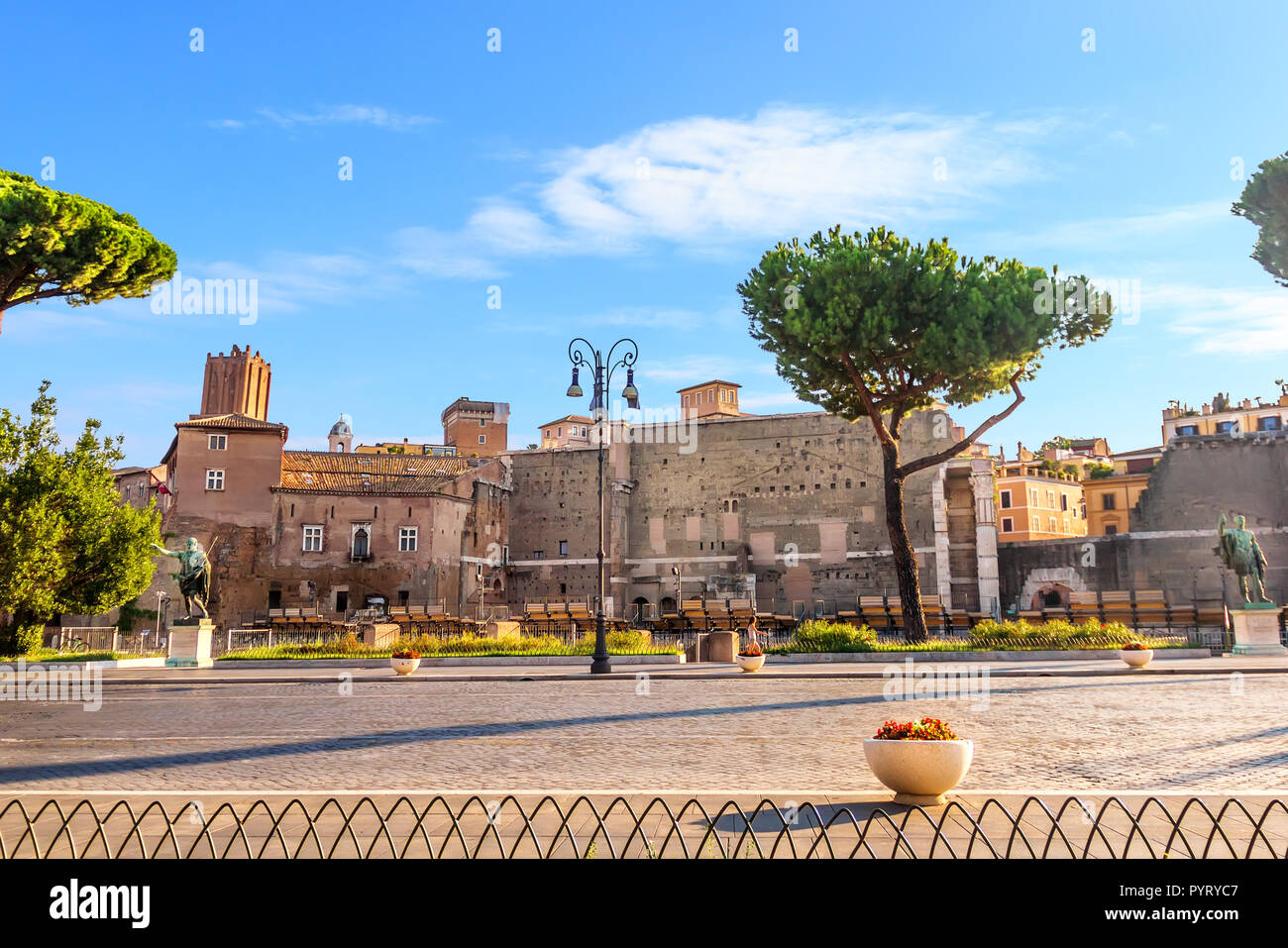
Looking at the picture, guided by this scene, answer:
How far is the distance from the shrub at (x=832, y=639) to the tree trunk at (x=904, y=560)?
1.35m

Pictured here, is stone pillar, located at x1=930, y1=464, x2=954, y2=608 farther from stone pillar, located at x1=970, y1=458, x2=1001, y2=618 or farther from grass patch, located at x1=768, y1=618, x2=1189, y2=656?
grass patch, located at x1=768, y1=618, x2=1189, y2=656

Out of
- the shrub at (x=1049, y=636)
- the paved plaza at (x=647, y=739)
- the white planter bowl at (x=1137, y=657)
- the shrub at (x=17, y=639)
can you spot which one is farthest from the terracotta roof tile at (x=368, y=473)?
the white planter bowl at (x=1137, y=657)

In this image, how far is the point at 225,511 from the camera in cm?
4469

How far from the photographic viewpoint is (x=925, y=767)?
5914 mm

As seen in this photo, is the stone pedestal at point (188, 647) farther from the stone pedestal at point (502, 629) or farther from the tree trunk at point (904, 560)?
the tree trunk at point (904, 560)

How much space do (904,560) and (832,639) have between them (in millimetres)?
3894

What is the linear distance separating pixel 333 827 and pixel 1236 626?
20542 millimetres

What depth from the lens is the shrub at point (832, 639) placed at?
20.5 m

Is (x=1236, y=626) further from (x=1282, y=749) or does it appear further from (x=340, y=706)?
(x=340, y=706)

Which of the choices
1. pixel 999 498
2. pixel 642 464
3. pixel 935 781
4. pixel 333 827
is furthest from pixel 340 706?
pixel 999 498

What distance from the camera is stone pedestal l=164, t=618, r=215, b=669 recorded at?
2298 centimetres

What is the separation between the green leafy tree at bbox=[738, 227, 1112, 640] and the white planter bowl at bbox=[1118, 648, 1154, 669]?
8.33 meters

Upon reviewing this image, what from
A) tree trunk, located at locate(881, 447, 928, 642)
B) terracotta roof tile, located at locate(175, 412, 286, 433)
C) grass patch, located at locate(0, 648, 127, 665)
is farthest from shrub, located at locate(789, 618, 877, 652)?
terracotta roof tile, located at locate(175, 412, 286, 433)
